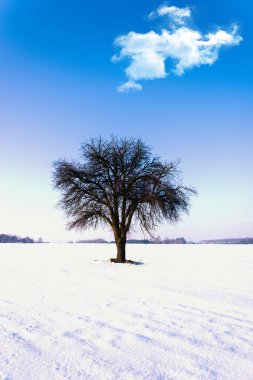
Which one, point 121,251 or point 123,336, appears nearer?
point 123,336

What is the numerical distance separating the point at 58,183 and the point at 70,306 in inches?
713

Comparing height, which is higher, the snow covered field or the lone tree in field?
the lone tree in field

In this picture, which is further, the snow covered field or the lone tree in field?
the lone tree in field

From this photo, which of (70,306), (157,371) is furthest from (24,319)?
(157,371)

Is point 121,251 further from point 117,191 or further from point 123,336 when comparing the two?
point 123,336

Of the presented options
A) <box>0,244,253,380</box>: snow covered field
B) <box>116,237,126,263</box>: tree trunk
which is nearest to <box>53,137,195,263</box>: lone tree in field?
<box>116,237,126,263</box>: tree trunk

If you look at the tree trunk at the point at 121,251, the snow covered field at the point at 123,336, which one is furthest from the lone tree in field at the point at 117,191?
the snow covered field at the point at 123,336

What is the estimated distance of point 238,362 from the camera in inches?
173

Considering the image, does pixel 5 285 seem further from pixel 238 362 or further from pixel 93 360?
pixel 238 362

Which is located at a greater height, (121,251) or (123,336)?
(121,251)

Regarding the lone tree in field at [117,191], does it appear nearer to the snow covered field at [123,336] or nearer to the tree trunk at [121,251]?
the tree trunk at [121,251]

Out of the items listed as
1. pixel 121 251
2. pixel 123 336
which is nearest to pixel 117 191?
pixel 121 251

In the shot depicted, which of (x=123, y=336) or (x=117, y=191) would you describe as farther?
(x=117, y=191)

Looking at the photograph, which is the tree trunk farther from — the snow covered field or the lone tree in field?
Result: the snow covered field
